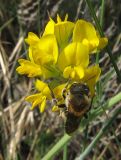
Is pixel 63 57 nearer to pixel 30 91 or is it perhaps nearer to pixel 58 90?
pixel 58 90

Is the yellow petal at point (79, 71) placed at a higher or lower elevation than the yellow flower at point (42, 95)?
higher

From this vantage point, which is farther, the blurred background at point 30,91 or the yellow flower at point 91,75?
the blurred background at point 30,91

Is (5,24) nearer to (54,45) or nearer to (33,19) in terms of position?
(33,19)

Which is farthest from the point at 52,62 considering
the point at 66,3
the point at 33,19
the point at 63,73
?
the point at 33,19

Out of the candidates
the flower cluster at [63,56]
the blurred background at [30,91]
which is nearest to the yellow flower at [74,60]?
the flower cluster at [63,56]

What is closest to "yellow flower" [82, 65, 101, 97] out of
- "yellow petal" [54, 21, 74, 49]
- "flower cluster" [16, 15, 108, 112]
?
"flower cluster" [16, 15, 108, 112]

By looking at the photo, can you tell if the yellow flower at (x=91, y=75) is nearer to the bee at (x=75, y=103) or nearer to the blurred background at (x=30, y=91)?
the bee at (x=75, y=103)
